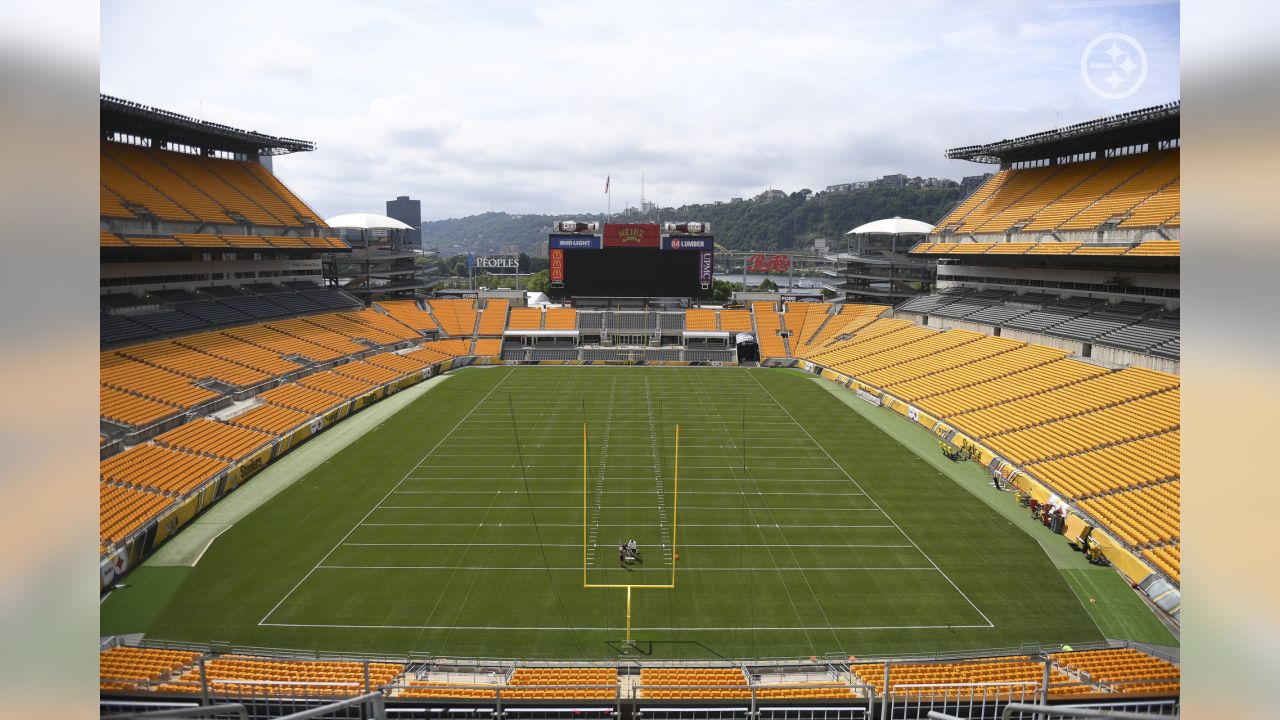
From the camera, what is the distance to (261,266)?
43219 millimetres

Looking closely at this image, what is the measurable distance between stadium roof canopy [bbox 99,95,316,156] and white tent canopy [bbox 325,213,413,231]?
32.8 feet

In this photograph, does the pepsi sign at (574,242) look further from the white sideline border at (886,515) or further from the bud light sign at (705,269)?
the white sideline border at (886,515)

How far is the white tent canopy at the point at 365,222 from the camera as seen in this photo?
187ft

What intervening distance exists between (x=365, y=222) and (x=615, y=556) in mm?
48589

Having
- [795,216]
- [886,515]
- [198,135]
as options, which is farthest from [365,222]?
[795,216]

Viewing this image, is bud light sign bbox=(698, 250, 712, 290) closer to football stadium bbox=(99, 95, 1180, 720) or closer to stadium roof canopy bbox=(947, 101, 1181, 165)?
football stadium bbox=(99, 95, 1180, 720)

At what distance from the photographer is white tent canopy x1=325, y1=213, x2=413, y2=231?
5697 cm

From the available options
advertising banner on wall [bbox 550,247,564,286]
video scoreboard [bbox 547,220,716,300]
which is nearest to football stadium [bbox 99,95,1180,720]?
video scoreboard [bbox 547,220,716,300]

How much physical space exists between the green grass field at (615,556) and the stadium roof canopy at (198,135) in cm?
2291

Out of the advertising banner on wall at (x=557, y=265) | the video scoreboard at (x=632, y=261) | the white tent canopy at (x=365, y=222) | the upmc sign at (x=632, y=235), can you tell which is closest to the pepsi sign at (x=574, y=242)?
the video scoreboard at (x=632, y=261)

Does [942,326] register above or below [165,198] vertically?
below
